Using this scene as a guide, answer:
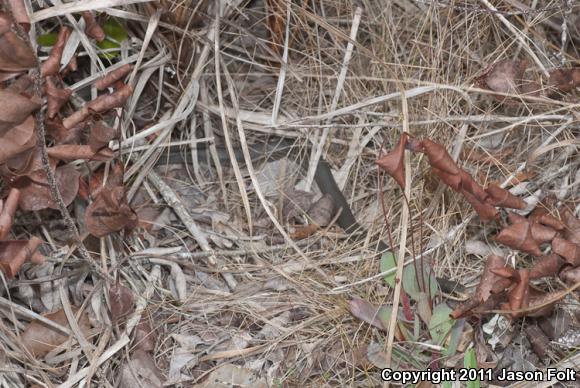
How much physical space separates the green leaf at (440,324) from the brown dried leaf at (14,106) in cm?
98

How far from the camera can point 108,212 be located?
66.9 inches

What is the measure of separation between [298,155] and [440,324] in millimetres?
645

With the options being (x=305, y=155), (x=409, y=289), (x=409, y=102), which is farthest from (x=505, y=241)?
(x=305, y=155)

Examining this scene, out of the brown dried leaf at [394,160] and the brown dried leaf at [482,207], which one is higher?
the brown dried leaf at [394,160]

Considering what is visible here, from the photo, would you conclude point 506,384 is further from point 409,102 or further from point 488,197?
point 409,102

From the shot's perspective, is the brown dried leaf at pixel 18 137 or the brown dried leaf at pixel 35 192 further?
the brown dried leaf at pixel 35 192

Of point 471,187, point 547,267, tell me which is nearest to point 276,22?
point 471,187

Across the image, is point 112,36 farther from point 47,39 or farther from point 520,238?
point 520,238

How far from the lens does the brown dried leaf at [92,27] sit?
5.83 ft

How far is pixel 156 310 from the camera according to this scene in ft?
5.91

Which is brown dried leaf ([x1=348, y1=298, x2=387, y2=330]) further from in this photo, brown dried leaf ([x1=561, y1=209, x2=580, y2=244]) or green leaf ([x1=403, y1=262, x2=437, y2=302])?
brown dried leaf ([x1=561, y1=209, x2=580, y2=244])

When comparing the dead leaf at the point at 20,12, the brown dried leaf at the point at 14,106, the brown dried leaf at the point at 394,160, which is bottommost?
the brown dried leaf at the point at 394,160

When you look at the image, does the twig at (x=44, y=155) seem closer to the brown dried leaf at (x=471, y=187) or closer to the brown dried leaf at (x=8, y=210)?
the brown dried leaf at (x=8, y=210)

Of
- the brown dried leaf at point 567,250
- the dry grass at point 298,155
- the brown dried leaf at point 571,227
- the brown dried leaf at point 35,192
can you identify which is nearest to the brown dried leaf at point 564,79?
the dry grass at point 298,155
